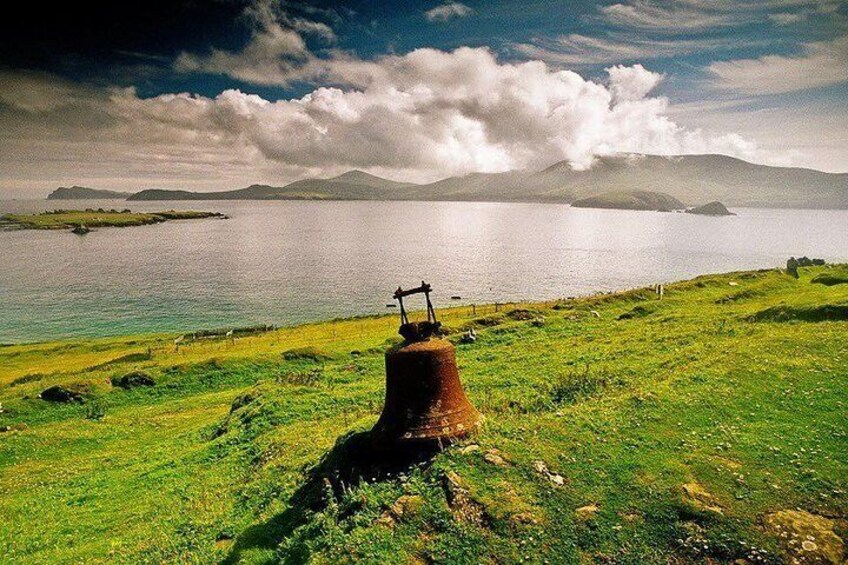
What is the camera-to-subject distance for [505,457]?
13289 millimetres

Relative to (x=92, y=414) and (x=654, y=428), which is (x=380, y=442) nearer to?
(x=654, y=428)

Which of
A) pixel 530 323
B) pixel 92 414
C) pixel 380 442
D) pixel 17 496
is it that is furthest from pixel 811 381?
pixel 92 414

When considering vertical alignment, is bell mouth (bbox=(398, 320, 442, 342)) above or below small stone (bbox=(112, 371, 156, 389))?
above

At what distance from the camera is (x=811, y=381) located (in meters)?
17.8

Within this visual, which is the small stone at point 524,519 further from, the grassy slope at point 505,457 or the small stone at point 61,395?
the small stone at point 61,395

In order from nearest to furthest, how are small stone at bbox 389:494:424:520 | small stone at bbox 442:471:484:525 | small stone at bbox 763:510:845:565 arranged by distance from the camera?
small stone at bbox 763:510:845:565
small stone at bbox 442:471:484:525
small stone at bbox 389:494:424:520

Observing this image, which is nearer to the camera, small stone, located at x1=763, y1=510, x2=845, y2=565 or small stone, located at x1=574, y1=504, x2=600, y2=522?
small stone, located at x1=763, y1=510, x2=845, y2=565

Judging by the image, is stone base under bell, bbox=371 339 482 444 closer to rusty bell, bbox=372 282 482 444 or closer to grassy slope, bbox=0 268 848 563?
rusty bell, bbox=372 282 482 444

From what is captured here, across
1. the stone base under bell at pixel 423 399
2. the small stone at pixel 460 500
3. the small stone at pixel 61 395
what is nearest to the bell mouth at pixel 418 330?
the stone base under bell at pixel 423 399

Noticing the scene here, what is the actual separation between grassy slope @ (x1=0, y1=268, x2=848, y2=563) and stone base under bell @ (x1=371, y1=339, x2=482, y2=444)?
0.77 m

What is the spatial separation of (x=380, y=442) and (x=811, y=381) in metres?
15.7

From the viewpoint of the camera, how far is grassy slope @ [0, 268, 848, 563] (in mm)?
11234

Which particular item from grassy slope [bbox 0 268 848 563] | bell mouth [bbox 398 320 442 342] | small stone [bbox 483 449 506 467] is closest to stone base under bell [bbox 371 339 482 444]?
bell mouth [bbox 398 320 442 342]

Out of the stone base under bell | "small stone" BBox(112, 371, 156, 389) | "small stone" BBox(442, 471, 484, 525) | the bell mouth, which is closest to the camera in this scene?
"small stone" BBox(442, 471, 484, 525)
